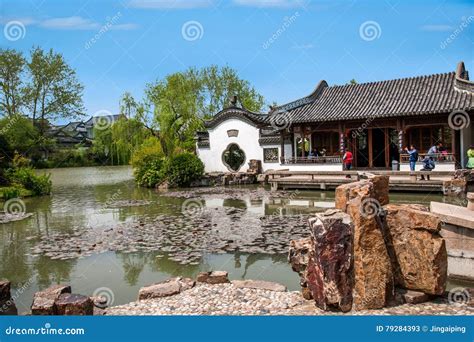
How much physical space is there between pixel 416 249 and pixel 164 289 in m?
3.00

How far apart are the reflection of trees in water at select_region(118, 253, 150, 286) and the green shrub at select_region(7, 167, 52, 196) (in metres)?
13.2

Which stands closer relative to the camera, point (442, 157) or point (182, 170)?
point (442, 157)

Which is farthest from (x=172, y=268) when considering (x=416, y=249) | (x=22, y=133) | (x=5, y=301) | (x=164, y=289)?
(x=22, y=133)

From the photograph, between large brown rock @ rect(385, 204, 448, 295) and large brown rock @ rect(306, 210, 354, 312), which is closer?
large brown rock @ rect(306, 210, 354, 312)

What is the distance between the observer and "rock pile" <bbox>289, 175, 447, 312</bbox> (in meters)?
4.11

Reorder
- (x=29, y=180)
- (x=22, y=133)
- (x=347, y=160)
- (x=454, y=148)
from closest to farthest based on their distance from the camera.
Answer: (x=454, y=148) → (x=347, y=160) → (x=29, y=180) → (x=22, y=133)

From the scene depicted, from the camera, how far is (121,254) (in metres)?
8.09

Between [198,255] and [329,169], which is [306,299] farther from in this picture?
[329,169]

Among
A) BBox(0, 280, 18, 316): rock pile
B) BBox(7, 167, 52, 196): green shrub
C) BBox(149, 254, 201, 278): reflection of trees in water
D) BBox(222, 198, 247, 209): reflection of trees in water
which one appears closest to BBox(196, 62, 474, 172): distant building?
BBox(222, 198, 247, 209): reflection of trees in water

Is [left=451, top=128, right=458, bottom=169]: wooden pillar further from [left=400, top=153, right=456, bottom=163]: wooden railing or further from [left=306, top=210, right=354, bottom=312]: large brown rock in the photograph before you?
[left=306, top=210, right=354, bottom=312]: large brown rock

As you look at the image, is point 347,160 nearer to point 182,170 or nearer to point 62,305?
point 182,170

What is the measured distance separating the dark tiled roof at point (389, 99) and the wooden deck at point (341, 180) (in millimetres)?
2878

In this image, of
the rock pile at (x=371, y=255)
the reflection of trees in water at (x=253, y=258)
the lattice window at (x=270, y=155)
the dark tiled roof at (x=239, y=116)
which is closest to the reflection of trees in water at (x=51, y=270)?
the reflection of trees in water at (x=253, y=258)

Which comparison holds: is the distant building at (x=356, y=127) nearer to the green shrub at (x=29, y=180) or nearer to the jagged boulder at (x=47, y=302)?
the green shrub at (x=29, y=180)
